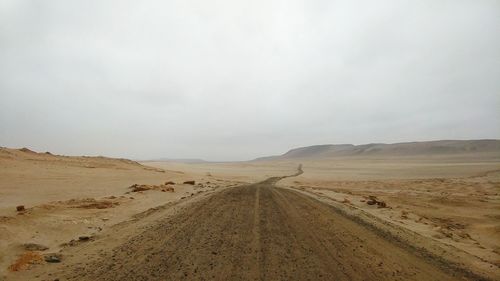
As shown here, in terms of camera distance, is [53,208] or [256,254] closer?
[256,254]

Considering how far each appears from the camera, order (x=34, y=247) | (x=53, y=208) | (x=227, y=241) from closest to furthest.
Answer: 1. (x=34, y=247)
2. (x=227, y=241)
3. (x=53, y=208)

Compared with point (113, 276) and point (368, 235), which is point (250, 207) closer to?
point (368, 235)

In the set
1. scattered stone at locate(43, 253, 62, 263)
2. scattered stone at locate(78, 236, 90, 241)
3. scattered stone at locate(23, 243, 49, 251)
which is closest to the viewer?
scattered stone at locate(43, 253, 62, 263)

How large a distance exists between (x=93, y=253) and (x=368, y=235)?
24.9 ft

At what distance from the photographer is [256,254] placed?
Answer: 8.26 meters

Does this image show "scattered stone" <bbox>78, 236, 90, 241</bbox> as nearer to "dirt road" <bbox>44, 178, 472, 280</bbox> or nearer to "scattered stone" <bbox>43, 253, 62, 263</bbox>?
"dirt road" <bbox>44, 178, 472, 280</bbox>

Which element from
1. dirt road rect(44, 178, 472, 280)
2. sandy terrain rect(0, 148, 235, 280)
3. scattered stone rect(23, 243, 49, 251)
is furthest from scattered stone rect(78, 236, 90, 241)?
dirt road rect(44, 178, 472, 280)

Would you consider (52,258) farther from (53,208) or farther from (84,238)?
(53,208)

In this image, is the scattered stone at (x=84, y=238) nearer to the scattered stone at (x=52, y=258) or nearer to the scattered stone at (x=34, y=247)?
the scattered stone at (x=34, y=247)

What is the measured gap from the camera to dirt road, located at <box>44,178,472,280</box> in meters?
7.02

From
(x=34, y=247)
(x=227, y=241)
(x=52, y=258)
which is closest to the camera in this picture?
(x=52, y=258)

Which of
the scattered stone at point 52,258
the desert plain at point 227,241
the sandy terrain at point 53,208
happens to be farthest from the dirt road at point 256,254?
the sandy terrain at point 53,208

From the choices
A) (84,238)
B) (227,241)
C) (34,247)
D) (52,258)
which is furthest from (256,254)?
(34,247)

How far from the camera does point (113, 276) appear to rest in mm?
6734
